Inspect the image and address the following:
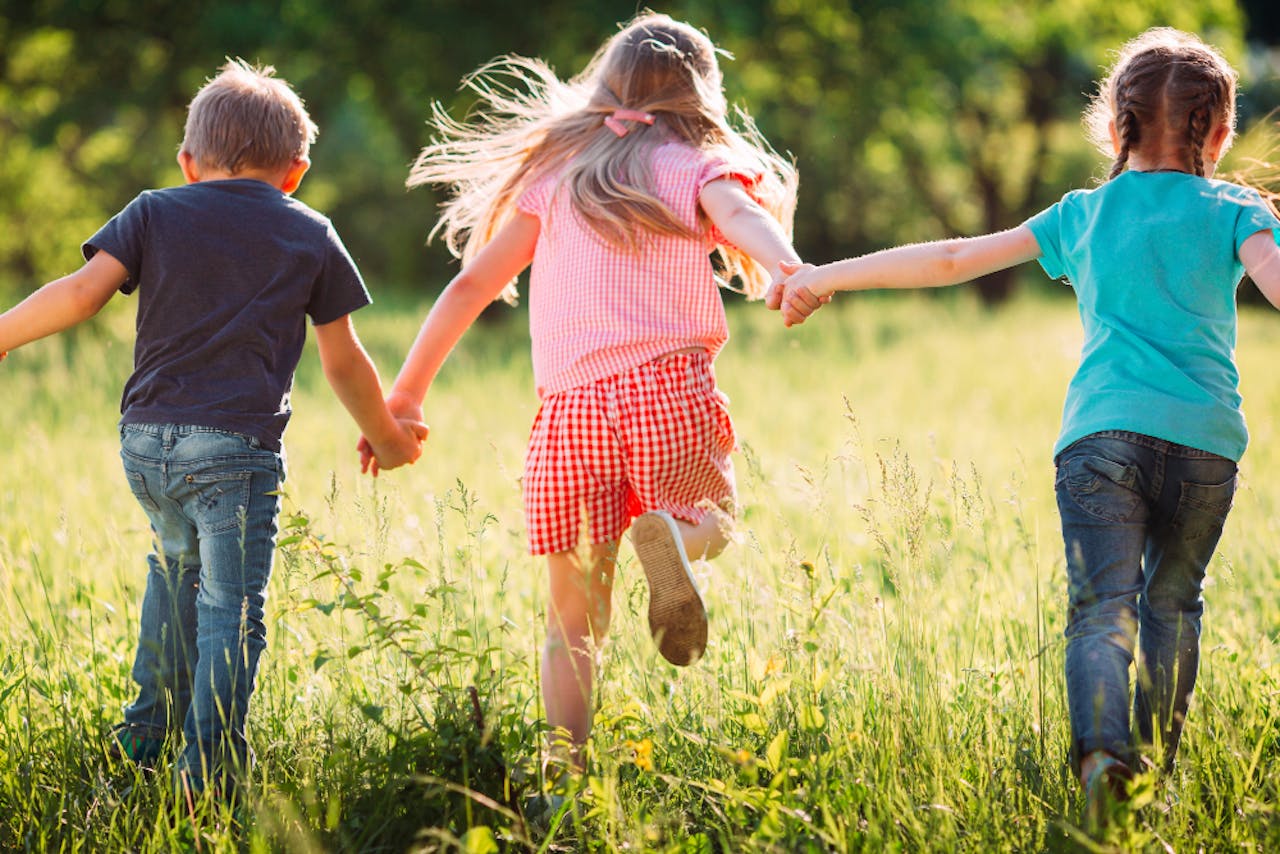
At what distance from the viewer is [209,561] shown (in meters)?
2.85

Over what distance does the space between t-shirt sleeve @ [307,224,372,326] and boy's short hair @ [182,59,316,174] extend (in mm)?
242

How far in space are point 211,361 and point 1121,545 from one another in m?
2.02

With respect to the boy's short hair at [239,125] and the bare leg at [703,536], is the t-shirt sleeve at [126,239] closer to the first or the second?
the boy's short hair at [239,125]

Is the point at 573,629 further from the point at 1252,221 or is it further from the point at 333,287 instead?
the point at 1252,221

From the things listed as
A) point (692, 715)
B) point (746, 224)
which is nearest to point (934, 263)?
point (746, 224)

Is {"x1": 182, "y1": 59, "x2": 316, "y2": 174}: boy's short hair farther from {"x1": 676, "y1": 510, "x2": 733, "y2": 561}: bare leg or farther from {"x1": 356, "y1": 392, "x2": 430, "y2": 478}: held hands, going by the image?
{"x1": 676, "y1": 510, "x2": 733, "y2": 561}: bare leg

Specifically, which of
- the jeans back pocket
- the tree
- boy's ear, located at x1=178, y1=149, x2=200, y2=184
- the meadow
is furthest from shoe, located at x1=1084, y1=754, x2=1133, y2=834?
the tree

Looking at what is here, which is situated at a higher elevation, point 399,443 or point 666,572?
point 399,443

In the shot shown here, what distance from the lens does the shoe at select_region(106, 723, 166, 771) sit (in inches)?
116

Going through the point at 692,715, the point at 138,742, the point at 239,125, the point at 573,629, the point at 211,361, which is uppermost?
the point at 239,125

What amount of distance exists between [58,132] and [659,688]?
12.8 meters

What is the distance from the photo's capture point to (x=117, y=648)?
3.90 meters

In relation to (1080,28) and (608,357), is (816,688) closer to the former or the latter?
(608,357)

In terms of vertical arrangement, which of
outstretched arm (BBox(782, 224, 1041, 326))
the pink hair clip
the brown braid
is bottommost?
outstretched arm (BBox(782, 224, 1041, 326))
